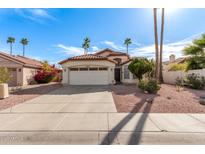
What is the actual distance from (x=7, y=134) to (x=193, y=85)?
15.5 meters

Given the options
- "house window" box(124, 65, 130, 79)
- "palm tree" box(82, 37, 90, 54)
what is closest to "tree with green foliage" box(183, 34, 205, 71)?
"house window" box(124, 65, 130, 79)

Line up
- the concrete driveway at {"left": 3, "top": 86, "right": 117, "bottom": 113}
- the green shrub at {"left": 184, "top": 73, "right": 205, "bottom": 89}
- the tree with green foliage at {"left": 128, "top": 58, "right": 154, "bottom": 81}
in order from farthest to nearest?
the tree with green foliage at {"left": 128, "top": 58, "right": 154, "bottom": 81} → the green shrub at {"left": 184, "top": 73, "right": 205, "bottom": 89} → the concrete driveway at {"left": 3, "top": 86, "right": 117, "bottom": 113}

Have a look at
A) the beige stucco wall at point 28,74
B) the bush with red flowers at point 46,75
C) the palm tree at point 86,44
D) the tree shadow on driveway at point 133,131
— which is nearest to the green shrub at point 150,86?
the tree shadow on driveway at point 133,131

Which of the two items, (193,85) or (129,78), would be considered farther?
(129,78)

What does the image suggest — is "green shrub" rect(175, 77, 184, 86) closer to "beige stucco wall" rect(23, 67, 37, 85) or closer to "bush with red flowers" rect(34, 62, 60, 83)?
"bush with red flowers" rect(34, 62, 60, 83)

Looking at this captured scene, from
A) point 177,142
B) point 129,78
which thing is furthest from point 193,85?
point 177,142

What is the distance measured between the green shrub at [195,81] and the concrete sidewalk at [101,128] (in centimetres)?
958

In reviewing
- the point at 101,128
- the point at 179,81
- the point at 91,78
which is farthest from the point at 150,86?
the point at 91,78

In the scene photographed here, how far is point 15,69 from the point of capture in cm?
2038

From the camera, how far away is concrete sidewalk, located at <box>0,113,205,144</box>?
4.46 metres

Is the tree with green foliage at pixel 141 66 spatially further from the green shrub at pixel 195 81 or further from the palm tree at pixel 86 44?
the palm tree at pixel 86 44
